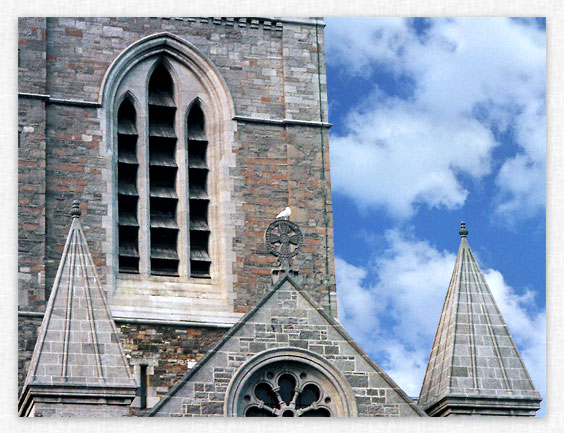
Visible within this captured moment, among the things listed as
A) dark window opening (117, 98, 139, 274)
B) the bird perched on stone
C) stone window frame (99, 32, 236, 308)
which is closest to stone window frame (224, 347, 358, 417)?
the bird perched on stone

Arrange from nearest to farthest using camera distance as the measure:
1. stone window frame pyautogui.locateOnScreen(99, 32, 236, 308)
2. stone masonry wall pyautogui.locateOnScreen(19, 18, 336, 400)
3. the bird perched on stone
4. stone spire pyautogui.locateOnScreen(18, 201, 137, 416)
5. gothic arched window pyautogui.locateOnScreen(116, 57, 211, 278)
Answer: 1. stone spire pyautogui.locateOnScreen(18, 201, 137, 416)
2. the bird perched on stone
3. stone masonry wall pyautogui.locateOnScreen(19, 18, 336, 400)
4. stone window frame pyautogui.locateOnScreen(99, 32, 236, 308)
5. gothic arched window pyautogui.locateOnScreen(116, 57, 211, 278)

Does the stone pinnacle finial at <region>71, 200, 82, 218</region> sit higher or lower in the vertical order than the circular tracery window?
higher

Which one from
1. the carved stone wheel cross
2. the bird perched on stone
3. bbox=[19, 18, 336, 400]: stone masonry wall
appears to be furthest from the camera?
bbox=[19, 18, 336, 400]: stone masonry wall

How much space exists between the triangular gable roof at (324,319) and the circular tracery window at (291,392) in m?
0.46

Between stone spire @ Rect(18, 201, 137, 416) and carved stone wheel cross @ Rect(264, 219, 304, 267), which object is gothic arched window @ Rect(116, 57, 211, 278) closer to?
carved stone wheel cross @ Rect(264, 219, 304, 267)

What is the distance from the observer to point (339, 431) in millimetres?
26359

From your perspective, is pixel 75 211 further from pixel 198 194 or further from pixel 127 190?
pixel 198 194

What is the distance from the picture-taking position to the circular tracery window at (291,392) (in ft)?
89.7

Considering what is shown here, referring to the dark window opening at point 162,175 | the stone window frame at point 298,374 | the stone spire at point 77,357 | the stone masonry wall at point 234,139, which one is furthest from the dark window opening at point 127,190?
→ the stone window frame at point 298,374

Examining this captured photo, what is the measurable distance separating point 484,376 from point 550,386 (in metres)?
1.16

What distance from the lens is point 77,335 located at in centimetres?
2683

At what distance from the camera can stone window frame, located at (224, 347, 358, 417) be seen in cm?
2722

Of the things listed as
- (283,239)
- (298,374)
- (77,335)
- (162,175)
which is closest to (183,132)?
(162,175)
